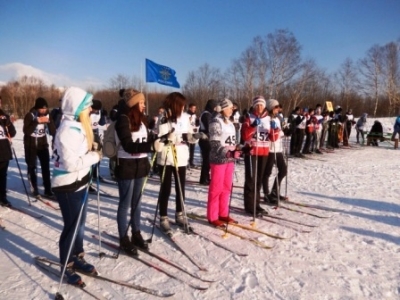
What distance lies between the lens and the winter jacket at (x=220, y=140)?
4773 mm

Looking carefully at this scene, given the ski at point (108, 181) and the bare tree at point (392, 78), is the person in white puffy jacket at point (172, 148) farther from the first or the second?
the bare tree at point (392, 78)

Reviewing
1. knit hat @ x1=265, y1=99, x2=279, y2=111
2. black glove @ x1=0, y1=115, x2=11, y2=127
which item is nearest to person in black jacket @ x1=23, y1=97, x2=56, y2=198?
black glove @ x1=0, y1=115, x2=11, y2=127

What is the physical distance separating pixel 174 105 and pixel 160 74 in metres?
9.01

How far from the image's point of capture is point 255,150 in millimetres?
5312

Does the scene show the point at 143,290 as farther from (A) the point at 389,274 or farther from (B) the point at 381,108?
(B) the point at 381,108

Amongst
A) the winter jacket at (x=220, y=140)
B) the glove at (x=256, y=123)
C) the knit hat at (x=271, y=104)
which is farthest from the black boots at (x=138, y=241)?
the knit hat at (x=271, y=104)

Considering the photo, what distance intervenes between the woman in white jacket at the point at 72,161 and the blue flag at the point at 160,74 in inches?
377

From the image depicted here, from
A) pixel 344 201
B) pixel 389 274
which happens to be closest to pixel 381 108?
pixel 344 201

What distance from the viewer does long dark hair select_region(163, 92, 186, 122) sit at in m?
4.36

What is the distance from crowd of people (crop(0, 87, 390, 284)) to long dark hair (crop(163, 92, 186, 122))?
14mm

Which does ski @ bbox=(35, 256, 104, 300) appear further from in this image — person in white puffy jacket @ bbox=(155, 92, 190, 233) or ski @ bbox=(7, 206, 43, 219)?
ski @ bbox=(7, 206, 43, 219)

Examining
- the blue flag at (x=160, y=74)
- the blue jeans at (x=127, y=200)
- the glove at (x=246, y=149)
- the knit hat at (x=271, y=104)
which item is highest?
the blue flag at (x=160, y=74)

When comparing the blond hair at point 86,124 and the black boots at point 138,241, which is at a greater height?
the blond hair at point 86,124

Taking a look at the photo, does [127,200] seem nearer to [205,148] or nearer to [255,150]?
[255,150]
